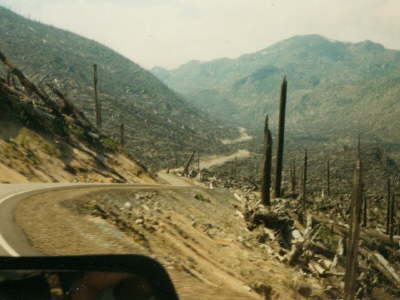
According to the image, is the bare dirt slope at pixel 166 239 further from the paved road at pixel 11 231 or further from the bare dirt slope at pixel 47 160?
the bare dirt slope at pixel 47 160

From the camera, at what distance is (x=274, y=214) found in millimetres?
18016

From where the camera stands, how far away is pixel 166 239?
36.0ft

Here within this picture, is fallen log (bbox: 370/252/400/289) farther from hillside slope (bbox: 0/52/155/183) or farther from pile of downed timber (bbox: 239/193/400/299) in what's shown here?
hillside slope (bbox: 0/52/155/183)

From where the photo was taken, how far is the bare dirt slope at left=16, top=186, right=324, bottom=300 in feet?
25.8

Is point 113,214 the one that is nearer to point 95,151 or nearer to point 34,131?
point 34,131

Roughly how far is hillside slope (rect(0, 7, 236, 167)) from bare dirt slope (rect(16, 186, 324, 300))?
45958mm

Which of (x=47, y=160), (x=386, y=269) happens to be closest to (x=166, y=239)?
(x=47, y=160)

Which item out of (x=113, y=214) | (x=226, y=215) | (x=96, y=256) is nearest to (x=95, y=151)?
(x=226, y=215)

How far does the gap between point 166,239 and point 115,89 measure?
379 feet

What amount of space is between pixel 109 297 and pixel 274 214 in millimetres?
16130

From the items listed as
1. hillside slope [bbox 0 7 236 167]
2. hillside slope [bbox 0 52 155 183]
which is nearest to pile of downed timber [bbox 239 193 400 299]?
hillside slope [bbox 0 52 155 183]

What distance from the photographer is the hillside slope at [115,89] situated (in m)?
80.1

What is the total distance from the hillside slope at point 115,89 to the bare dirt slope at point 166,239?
1809 inches

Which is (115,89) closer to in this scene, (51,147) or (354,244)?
(51,147)
